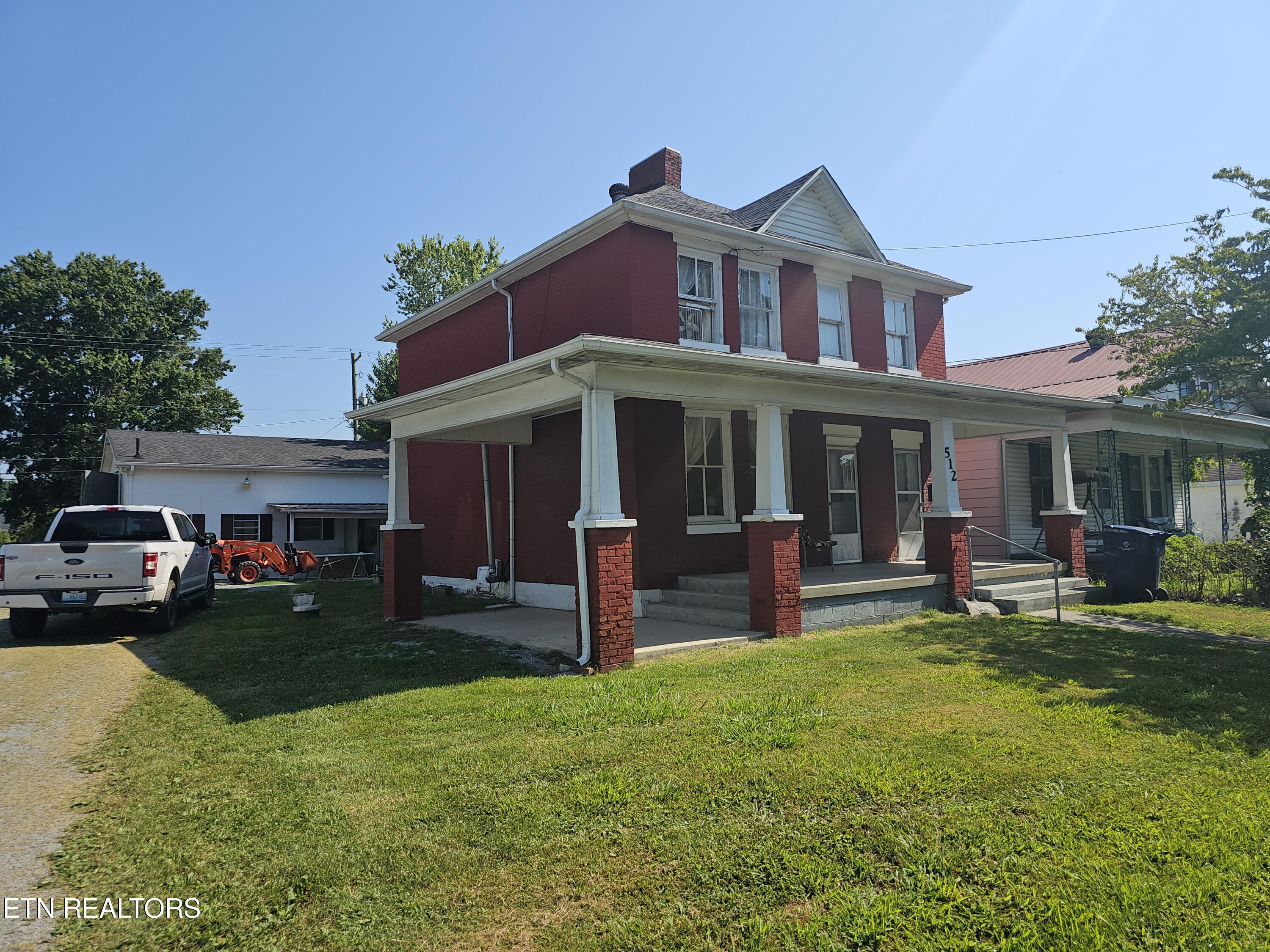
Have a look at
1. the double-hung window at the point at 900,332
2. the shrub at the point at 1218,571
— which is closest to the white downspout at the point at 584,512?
the double-hung window at the point at 900,332

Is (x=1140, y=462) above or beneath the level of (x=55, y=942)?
above

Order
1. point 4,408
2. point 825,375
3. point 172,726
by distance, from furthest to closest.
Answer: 1. point 4,408
2. point 825,375
3. point 172,726

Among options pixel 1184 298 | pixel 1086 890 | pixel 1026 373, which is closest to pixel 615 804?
pixel 1086 890

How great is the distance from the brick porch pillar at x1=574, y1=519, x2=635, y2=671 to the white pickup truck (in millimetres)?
6966

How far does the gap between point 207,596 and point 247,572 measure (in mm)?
7909

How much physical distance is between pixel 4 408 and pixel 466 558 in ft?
114

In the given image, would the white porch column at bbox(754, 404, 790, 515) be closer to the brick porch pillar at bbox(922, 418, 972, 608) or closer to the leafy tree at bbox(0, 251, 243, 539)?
the brick porch pillar at bbox(922, 418, 972, 608)

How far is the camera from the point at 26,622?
36.6 ft

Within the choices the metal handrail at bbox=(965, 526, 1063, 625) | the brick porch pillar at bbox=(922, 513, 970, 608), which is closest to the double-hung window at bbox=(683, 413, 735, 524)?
the brick porch pillar at bbox=(922, 513, 970, 608)

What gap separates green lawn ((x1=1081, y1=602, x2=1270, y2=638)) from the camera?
10.4 m

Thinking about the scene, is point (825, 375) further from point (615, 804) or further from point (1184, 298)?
point (1184, 298)

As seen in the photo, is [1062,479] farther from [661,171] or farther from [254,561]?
[254,561]

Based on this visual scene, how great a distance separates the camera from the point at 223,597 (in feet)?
56.1

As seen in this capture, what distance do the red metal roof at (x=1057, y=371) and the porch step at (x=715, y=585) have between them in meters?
10.2
